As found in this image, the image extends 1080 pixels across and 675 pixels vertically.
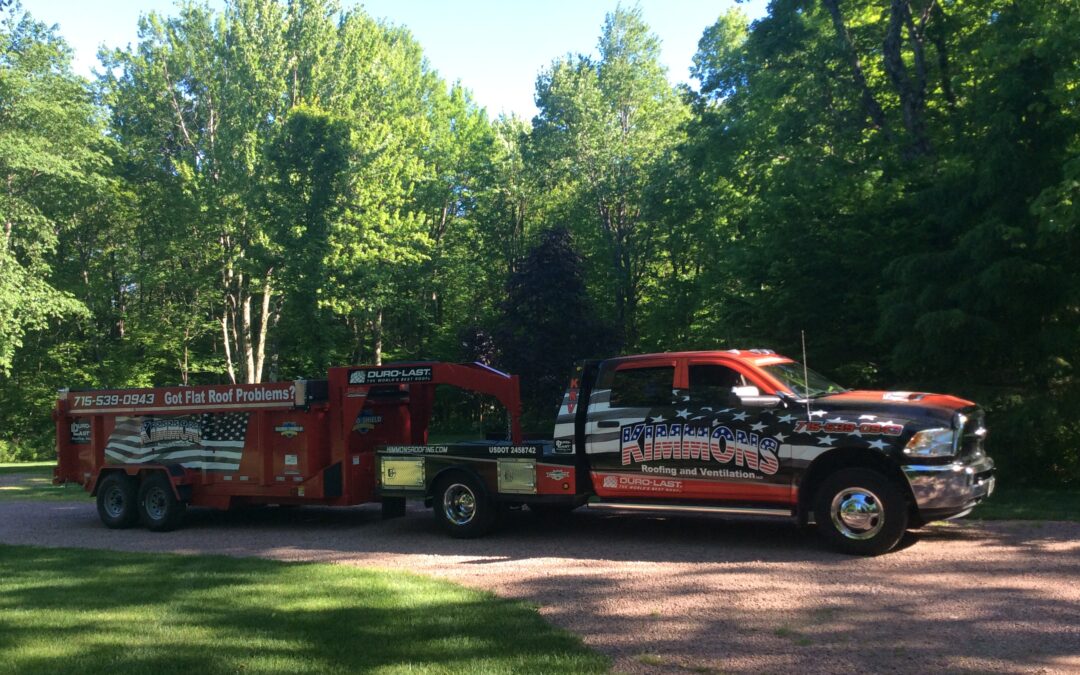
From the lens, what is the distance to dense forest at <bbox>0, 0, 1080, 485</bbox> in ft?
47.2

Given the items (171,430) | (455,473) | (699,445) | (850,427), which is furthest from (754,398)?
(171,430)

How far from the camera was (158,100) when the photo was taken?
127 feet

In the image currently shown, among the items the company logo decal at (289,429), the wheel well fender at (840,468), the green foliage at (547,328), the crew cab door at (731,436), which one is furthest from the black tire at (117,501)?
the green foliage at (547,328)

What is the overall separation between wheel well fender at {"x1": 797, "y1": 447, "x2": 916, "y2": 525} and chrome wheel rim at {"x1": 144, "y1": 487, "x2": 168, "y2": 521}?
9.17 meters

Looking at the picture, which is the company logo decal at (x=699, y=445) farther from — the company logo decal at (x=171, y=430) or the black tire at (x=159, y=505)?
the black tire at (x=159, y=505)

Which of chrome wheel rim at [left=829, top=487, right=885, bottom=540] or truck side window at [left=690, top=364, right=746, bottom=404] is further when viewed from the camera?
truck side window at [left=690, top=364, right=746, bottom=404]

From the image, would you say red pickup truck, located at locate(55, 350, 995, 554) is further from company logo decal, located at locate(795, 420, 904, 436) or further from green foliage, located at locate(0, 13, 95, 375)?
green foliage, located at locate(0, 13, 95, 375)

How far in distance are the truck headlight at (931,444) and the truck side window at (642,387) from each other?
8.51ft

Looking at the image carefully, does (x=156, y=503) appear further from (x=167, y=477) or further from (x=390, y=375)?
(x=390, y=375)

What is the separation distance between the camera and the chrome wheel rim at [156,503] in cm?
1311

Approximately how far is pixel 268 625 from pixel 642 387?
5023 millimetres

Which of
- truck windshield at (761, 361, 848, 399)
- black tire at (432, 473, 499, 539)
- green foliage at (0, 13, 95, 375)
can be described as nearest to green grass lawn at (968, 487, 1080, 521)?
truck windshield at (761, 361, 848, 399)

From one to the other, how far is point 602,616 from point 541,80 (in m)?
35.3

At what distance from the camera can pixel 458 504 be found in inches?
448
